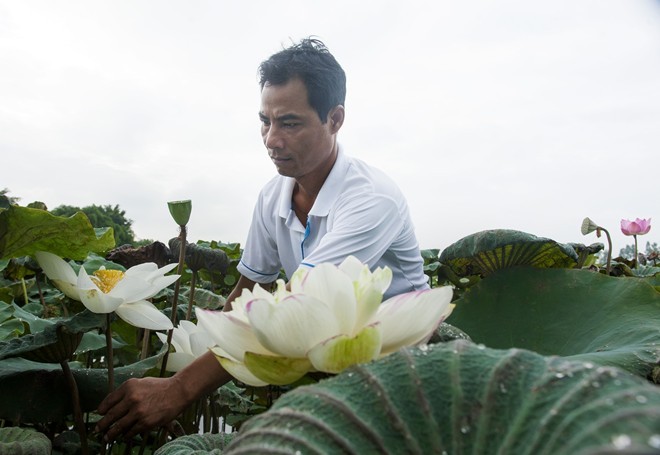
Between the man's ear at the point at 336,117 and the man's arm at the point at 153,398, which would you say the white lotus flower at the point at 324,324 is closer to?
the man's arm at the point at 153,398

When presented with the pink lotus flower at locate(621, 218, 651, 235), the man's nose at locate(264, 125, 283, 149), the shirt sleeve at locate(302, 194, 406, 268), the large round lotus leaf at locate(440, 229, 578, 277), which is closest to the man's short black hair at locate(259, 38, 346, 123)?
the man's nose at locate(264, 125, 283, 149)

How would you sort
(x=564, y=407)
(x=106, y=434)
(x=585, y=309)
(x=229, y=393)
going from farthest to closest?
(x=229, y=393), (x=585, y=309), (x=106, y=434), (x=564, y=407)

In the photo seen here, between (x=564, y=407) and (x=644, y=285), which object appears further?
(x=644, y=285)

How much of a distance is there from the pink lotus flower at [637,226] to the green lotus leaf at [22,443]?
3.63 meters

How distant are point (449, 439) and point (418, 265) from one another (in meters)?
1.70

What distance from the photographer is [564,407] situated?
0.96 ft

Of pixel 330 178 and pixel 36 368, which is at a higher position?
pixel 330 178

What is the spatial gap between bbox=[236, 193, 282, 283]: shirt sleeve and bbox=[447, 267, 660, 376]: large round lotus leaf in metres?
1.22

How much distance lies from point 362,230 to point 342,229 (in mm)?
58

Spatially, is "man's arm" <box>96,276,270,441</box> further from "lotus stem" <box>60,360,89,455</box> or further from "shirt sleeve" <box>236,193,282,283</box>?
"shirt sleeve" <box>236,193,282,283</box>

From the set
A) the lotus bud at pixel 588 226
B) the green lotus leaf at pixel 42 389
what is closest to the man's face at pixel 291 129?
the green lotus leaf at pixel 42 389

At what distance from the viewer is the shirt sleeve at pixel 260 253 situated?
221 cm

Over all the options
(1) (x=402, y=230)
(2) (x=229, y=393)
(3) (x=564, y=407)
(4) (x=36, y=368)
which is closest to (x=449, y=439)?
(3) (x=564, y=407)

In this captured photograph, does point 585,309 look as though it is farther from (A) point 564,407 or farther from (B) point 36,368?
(B) point 36,368
